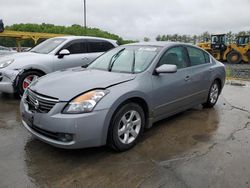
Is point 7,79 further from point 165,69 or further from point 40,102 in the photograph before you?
point 165,69

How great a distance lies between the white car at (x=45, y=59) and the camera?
5.92 meters

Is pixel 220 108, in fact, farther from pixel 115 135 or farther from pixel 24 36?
pixel 24 36

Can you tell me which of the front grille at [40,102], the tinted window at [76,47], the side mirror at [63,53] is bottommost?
the front grille at [40,102]

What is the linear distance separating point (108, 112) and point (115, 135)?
0.36 meters

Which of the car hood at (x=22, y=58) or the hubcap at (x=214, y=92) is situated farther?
the car hood at (x=22, y=58)

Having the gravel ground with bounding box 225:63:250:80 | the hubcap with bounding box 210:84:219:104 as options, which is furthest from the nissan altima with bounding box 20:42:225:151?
the gravel ground with bounding box 225:63:250:80

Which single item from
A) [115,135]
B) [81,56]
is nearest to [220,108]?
[115,135]

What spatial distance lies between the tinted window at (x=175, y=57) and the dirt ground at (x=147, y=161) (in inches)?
44.0

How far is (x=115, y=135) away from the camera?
3346 millimetres

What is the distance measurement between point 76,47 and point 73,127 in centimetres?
464

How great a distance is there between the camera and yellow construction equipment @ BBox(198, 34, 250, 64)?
67.7ft

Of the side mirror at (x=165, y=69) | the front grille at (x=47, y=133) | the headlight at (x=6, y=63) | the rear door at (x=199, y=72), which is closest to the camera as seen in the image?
the front grille at (x=47, y=133)

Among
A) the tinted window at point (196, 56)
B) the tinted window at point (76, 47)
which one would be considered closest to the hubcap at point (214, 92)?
the tinted window at point (196, 56)

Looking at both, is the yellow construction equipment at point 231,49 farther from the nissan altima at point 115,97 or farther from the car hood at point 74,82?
the car hood at point 74,82
